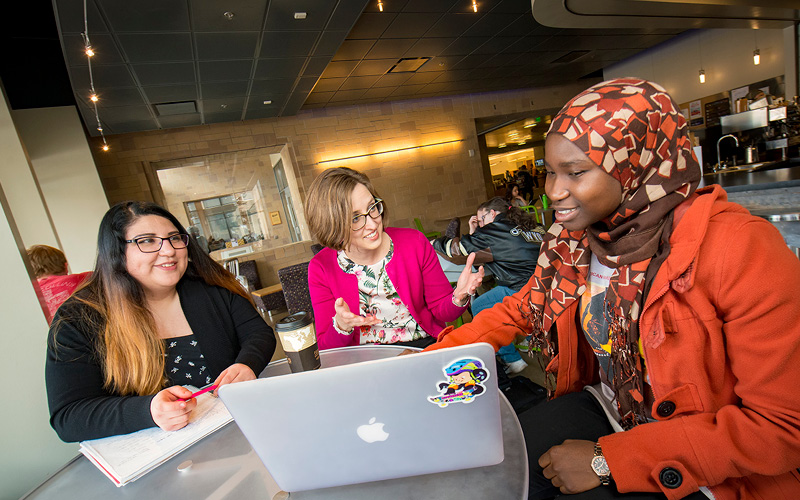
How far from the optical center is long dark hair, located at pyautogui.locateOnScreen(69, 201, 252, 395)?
3.91 feet

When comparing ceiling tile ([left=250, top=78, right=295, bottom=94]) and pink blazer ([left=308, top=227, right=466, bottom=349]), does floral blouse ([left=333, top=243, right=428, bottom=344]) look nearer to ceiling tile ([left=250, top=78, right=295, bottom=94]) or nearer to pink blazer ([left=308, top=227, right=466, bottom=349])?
pink blazer ([left=308, top=227, right=466, bottom=349])

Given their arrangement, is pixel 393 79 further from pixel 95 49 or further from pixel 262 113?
pixel 95 49

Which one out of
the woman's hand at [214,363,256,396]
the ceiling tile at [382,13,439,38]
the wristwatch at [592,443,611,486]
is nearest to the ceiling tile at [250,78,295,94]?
the ceiling tile at [382,13,439,38]

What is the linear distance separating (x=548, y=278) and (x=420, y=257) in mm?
764

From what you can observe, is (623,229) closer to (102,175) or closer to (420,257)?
(420,257)

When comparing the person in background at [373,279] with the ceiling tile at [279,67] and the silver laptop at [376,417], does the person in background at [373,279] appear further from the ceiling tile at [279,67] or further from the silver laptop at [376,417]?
the ceiling tile at [279,67]

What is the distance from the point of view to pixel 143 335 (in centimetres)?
125

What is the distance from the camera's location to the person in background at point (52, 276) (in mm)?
2541

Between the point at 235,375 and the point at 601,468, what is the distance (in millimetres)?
1067

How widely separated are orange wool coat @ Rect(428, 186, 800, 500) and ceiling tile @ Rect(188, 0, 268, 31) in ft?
12.5

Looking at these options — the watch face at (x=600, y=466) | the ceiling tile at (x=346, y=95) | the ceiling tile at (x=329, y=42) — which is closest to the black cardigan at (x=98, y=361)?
the watch face at (x=600, y=466)

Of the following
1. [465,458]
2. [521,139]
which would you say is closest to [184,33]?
[465,458]

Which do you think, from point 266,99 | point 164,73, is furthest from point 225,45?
point 266,99

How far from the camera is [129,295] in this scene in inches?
51.3
